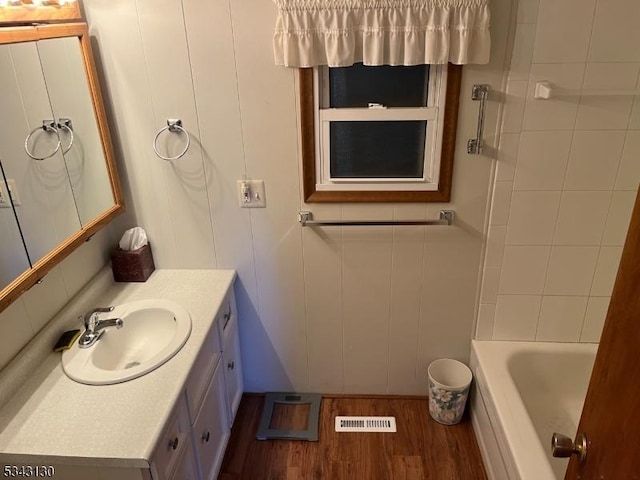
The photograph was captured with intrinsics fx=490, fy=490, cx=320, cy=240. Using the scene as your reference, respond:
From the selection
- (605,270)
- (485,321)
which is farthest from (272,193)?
(605,270)

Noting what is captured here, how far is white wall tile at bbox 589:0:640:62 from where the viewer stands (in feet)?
5.46

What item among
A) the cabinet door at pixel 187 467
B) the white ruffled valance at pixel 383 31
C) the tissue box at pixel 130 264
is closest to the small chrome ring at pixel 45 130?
the tissue box at pixel 130 264

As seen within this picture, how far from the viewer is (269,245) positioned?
7.09 ft

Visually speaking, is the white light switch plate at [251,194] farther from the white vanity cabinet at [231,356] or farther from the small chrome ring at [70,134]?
the small chrome ring at [70,134]

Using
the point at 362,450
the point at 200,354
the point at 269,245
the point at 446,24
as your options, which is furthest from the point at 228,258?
the point at 446,24

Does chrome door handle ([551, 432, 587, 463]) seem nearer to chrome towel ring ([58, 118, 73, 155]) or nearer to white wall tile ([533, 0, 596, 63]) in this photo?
white wall tile ([533, 0, 596, 63])

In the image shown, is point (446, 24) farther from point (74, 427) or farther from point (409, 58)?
point (74, 427)

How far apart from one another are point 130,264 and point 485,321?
1.60m

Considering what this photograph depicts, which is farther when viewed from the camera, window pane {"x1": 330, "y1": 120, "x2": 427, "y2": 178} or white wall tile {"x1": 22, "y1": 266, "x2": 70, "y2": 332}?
window pane {"x1": 330, "y1": 120, "x2": 427, "y2": 178}

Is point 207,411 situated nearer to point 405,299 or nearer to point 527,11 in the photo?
point 405,299

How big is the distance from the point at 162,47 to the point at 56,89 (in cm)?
41

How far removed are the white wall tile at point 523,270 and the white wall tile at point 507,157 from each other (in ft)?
1.04

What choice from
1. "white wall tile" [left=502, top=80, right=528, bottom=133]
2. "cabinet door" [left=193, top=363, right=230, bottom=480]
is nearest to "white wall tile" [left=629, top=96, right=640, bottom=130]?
"white wall tile" [left=502, top=80, right=528, bottom=133]

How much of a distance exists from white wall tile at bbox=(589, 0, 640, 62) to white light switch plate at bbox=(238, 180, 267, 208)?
1319 mm
